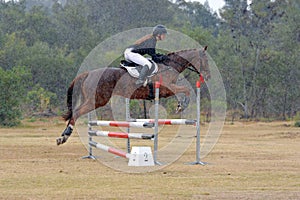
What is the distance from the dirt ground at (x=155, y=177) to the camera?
9008 millimetres

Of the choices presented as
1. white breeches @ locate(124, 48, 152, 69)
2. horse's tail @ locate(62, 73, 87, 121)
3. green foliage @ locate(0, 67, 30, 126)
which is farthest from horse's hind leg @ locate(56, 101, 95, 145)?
green foliage @ locate(0, 67, 30, 126)

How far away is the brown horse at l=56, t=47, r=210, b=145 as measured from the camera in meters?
13.6

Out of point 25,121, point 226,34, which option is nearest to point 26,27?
point 226,34

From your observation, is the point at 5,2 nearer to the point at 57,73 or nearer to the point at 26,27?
the point at 26,27

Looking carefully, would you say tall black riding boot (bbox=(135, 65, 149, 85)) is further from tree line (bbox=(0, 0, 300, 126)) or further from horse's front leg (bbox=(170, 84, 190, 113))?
tree line (bbox=(0, 0, 300, 126))

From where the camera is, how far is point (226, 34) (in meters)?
43.4

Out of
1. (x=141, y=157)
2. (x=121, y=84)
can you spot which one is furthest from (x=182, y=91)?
(x=141, y=157)

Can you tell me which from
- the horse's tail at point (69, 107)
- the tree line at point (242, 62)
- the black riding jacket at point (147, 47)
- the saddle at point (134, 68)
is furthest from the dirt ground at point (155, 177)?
the tree line at point (242, 62)

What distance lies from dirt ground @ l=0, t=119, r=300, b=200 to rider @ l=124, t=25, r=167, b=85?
6.24 ft

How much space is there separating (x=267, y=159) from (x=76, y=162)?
4014 millimetres

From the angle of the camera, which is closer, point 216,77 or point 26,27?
point 216,77

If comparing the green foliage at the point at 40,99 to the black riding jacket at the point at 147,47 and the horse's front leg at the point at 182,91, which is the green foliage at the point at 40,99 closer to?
the black riding jacket at the point at 147,47

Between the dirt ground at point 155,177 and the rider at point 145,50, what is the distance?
1902mm

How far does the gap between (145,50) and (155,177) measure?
328 cm
